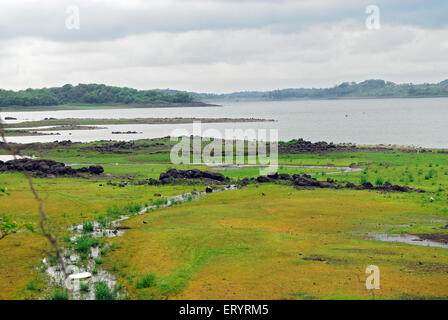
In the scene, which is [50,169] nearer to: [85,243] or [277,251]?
[85,243]

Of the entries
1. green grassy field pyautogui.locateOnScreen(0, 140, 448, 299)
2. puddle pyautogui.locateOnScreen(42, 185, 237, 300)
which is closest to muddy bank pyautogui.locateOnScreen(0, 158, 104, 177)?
green grassy field pyautogui.locateOnScreen(0, 140, 448, 299)

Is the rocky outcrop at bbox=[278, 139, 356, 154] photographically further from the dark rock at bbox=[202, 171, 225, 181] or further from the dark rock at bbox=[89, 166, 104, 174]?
the dark rock at bbox=[89, 166, 104, 174]

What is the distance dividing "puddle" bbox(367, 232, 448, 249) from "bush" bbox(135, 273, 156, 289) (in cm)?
1191

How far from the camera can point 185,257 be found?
22.1 meters

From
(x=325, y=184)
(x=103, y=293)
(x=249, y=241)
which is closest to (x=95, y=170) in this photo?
(x=325, y=184)

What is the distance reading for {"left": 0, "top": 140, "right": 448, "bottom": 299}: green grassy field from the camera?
18.0 m

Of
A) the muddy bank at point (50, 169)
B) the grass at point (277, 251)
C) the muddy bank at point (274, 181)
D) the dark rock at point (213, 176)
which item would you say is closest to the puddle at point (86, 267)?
the grass at point (277, 251)

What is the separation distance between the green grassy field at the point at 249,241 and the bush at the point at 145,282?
1.4 inches

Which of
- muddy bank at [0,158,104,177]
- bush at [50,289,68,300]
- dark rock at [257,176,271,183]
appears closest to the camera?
bush at [50,289,68,300]
